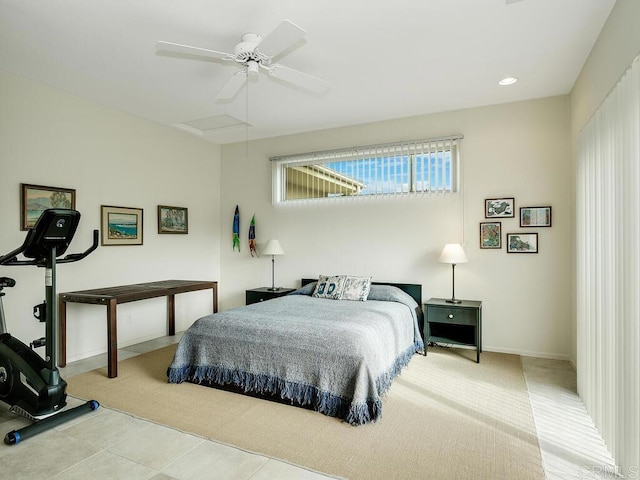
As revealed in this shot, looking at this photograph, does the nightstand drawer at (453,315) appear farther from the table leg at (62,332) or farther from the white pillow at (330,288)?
the table leg at (62,332)

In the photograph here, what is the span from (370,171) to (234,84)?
235 cm

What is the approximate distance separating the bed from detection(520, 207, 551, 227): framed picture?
1741 mm

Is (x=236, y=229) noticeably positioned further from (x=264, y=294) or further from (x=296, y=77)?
(x=296, y=77)

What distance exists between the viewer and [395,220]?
472 cm

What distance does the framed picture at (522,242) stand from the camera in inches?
159

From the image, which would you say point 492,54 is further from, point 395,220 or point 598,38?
point 395,220

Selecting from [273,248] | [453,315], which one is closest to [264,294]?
[273,248]

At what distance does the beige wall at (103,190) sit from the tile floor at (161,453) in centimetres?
147

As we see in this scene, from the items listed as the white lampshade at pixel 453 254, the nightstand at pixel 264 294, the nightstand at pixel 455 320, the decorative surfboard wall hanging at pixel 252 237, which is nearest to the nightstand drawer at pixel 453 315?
the nightstand at pixel 455 320

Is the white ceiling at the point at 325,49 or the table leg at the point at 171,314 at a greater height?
the white ceiling at the point at 325,49

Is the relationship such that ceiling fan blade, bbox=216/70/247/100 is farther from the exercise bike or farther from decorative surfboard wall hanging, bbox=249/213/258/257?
decorative surfboard wall hanging, bbox=249/213/258/257

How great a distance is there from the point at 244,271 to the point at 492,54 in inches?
167

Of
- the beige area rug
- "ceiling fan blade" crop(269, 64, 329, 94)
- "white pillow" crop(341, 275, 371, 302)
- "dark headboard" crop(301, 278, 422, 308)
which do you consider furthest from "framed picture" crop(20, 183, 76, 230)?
"dark headboard" crop(301, 278, 422, 308)

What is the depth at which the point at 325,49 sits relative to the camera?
3025 millimetres
